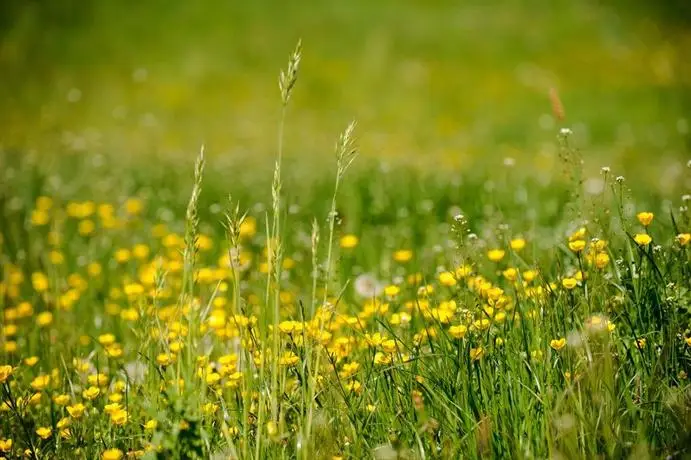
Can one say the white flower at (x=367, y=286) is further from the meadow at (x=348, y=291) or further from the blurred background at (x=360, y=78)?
the blurred background at (x=360, y=78)

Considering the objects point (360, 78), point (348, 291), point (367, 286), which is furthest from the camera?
point (360, 78)

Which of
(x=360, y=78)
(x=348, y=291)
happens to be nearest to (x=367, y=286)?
(x=348, y=291)

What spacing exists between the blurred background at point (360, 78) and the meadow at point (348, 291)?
0.49 feet

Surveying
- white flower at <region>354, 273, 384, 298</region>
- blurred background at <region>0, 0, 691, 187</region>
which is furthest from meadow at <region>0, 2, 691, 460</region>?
blurred background at <region>0, 0, 691, 187</region>

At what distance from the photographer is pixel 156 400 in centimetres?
214

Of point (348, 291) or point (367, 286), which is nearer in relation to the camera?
point (367, 286)

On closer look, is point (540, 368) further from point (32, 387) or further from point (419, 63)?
point (419, 63)

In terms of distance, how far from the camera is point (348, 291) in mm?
3697

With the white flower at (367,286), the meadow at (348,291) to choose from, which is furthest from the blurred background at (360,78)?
the white flower at (367,286)

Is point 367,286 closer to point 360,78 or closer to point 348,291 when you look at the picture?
point 348,291

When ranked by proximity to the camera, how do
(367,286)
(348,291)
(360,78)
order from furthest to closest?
(360,78), (348,291), (367,286)

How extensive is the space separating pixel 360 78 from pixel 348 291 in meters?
11.1

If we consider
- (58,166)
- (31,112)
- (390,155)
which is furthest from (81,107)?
(390,155)

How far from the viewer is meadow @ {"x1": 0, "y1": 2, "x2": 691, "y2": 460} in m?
1.94
